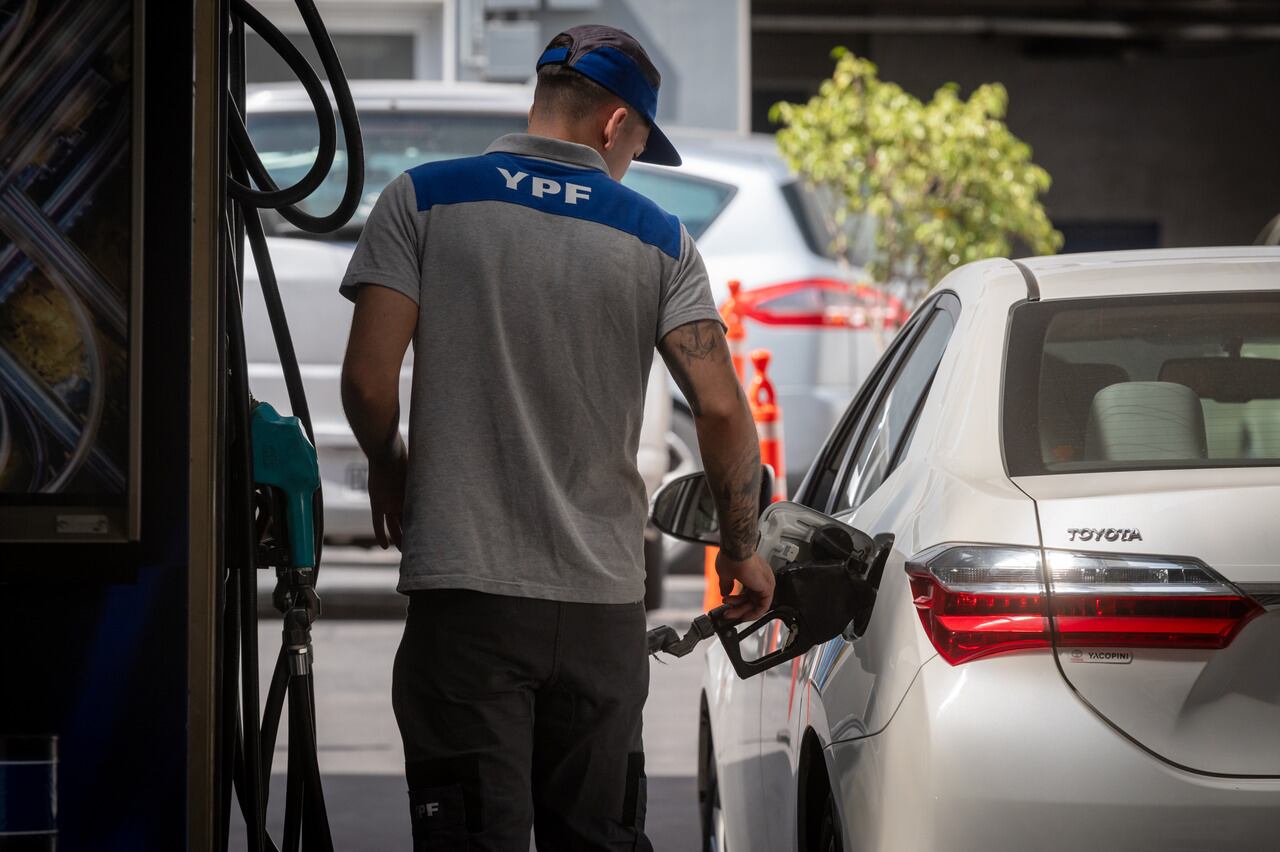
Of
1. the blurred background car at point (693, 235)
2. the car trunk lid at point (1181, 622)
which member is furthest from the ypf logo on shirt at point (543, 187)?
the blurred background car at point (693, 235)

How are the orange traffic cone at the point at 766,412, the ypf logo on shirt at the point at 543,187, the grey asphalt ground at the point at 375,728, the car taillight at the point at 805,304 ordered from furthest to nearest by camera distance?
1. the car taillight at the point at 805,304
2. the orange traffic cone at the point at 766,412
3. the grey asphalt ground at the point at 375,728
4. the ypf logo on shirt at the point at 543,187

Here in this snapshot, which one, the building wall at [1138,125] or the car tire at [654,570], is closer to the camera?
the car tire at [654,570]

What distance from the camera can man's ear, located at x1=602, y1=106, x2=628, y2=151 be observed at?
3.07 meters

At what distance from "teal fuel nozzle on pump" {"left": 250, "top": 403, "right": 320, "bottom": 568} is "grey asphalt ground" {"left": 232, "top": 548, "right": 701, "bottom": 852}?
167cm

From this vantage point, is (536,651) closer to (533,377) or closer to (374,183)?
(533,377)

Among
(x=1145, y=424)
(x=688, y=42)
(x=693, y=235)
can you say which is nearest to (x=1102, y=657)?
(x=1145, y=424)

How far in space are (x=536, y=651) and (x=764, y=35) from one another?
18.3 m

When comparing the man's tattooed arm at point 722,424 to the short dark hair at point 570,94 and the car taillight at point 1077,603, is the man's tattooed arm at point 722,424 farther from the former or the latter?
the car taillight at point 1077,603

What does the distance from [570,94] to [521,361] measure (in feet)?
1.58

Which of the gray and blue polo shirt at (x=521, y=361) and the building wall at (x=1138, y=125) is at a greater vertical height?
the building wall at (x=1138, y=125)

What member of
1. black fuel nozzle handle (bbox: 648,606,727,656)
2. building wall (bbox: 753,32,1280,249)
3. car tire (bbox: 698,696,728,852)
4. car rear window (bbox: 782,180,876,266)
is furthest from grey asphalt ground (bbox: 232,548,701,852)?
building wall (bbox: 753,32,1280,249)

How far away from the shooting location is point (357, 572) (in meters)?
10.8

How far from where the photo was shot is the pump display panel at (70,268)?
2439 millimetres

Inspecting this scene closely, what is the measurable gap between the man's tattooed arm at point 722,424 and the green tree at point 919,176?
843 cm
